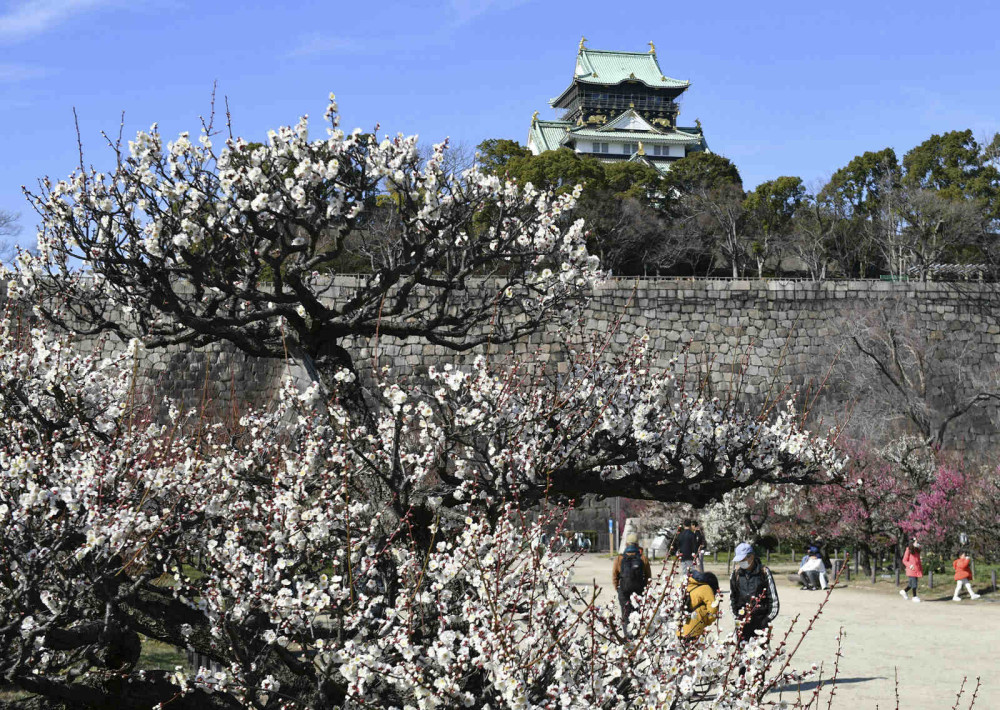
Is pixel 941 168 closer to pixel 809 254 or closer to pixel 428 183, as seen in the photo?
pixel 809 254

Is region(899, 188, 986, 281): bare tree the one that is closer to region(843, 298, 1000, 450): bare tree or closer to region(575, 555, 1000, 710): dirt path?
region(843, 298, 1000, 450): bare tree

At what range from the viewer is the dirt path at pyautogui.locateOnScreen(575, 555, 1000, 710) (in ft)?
27.9

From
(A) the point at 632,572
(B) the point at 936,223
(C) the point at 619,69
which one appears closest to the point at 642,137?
(C) the point at 619,69

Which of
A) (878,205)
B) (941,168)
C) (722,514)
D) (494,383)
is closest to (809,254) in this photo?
(878,205)

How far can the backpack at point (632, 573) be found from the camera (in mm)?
8898

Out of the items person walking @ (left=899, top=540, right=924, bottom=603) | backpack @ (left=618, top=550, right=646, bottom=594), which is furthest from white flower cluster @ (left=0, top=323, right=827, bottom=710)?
person walking @ (left=899, top=540, right=924, bottom=603)

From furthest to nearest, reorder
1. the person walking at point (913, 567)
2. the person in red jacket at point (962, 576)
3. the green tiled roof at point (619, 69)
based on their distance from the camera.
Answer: the green tiled roof at point (619, 69)
the person walking at point (913, 567)
the person in red jacket at point (962, 576)

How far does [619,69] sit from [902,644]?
160 feet

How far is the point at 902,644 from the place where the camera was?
11.3 meters

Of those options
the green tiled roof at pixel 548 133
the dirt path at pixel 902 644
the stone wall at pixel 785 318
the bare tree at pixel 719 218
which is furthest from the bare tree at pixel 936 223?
the dirt path at pixel 902 644

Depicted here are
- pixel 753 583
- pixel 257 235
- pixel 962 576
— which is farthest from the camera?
pixel 962 576

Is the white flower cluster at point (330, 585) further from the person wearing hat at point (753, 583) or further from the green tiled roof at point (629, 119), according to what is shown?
the green tiled roof at point (629, 119)

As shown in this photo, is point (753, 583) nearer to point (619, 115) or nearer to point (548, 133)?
point (548, 133)

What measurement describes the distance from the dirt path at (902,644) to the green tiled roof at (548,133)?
3679 cm
